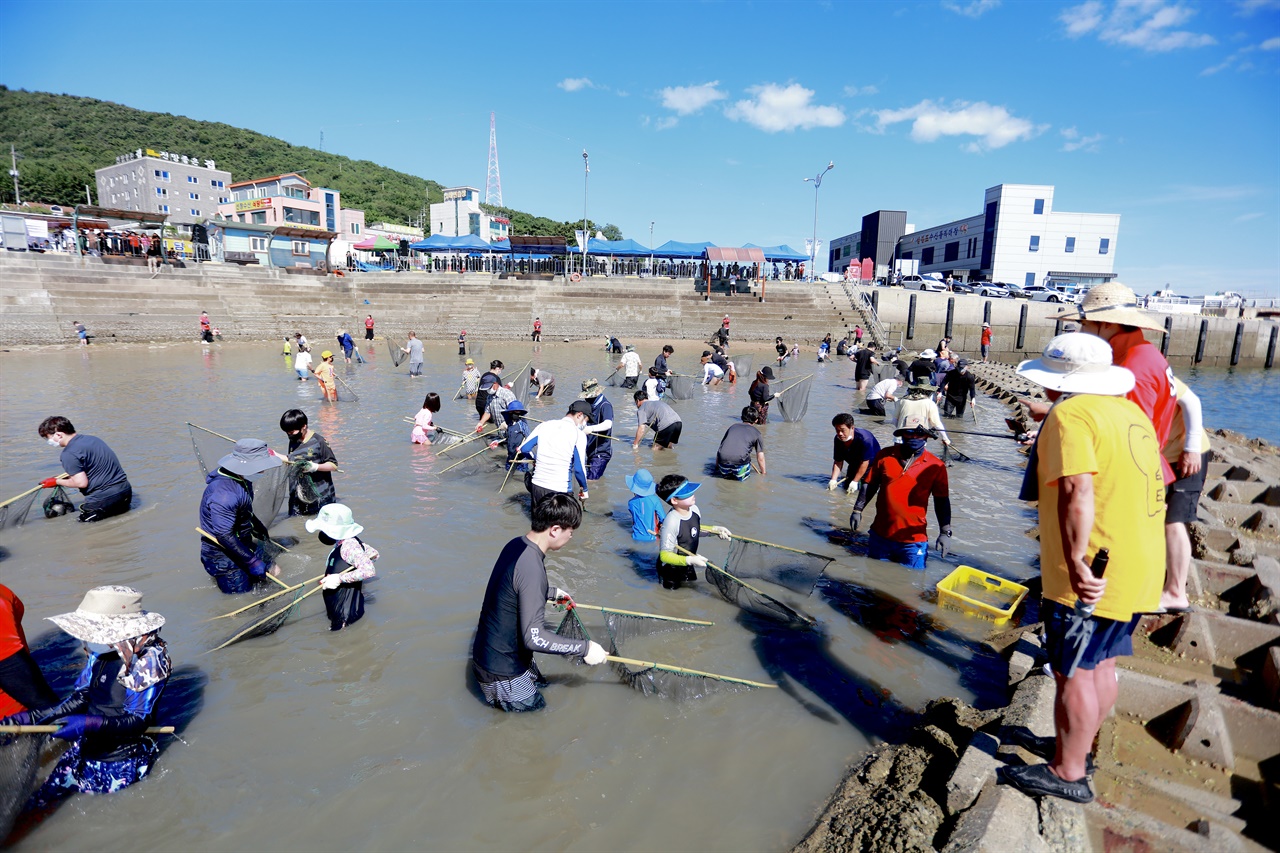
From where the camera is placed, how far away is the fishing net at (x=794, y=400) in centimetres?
1494

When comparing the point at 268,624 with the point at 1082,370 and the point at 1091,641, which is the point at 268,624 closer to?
the point at 1091,641

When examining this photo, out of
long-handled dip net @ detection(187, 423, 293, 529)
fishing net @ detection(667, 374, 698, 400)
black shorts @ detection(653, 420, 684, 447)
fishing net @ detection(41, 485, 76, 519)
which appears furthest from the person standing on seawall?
fishing net @ detection(667, 374, 698, 400)

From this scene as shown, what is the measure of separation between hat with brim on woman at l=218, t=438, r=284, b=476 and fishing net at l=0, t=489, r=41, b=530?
140 inches

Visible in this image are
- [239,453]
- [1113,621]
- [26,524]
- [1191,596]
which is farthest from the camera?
[26,524]

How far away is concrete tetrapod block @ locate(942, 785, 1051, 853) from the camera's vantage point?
2.72 m

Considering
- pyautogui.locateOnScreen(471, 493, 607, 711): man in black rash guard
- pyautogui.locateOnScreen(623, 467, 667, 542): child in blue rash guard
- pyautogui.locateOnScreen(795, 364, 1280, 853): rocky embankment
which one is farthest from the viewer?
pyautogui.locateOnScreen(623, 467, 667, 542): child in blue rash guard

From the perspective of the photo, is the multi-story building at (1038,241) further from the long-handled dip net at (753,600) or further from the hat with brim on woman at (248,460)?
the hat with brim on woman at (248,460)

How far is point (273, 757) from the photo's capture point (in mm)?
4004

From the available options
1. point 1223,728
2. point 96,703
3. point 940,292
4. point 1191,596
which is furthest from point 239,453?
point 940,292

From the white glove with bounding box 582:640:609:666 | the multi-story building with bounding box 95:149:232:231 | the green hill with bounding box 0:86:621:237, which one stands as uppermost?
the green hill with bounding box 0:86:621:237

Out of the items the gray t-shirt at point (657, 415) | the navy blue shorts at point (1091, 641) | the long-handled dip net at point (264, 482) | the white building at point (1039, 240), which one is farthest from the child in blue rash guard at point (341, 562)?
the white building at point (1039, 240)

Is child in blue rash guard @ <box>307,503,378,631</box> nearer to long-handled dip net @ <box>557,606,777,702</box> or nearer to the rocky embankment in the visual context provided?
long-handled dip net @ <box>557,606,777,702</box>

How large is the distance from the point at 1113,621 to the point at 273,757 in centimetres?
501

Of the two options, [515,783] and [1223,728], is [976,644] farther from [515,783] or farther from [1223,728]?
[515,783]
